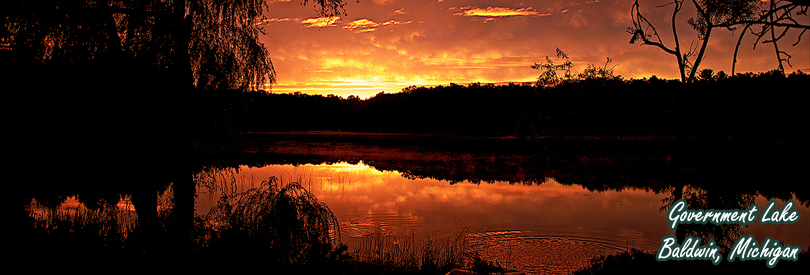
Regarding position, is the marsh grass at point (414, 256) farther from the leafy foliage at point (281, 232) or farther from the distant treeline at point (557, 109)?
the distant treeline at point (557, 109)

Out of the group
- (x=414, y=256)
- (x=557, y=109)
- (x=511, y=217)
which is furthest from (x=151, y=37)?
(x=557, y=109)

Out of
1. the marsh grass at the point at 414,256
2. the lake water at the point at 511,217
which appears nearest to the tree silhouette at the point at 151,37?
the lake water at the point at 511,217

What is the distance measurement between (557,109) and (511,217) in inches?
203

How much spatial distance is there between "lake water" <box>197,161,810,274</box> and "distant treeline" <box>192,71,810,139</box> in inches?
118

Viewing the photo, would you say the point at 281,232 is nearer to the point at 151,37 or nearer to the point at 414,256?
the point at 414,256

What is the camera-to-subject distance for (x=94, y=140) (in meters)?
9.12

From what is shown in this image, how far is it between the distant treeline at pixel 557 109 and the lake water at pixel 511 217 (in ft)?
9.86

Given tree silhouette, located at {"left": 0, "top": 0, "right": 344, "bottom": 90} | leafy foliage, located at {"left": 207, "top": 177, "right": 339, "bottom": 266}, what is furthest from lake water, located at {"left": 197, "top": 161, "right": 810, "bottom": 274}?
tree silhouette, located at {"left": 0, "top": 0, "right": 344, "bottom": 90}

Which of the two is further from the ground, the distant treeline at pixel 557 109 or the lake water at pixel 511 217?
the distant treeline at pixel 557 109

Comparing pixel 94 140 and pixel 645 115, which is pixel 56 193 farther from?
pixel 645 115

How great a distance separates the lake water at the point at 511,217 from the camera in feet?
40.5

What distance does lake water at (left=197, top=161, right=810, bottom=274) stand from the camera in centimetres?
1234

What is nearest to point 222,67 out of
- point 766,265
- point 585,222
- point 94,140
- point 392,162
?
point 94,140

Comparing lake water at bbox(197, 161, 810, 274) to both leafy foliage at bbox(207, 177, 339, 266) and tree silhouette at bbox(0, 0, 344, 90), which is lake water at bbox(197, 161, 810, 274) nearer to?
leafy foliage at bbox(207, 177, 339, 266)
